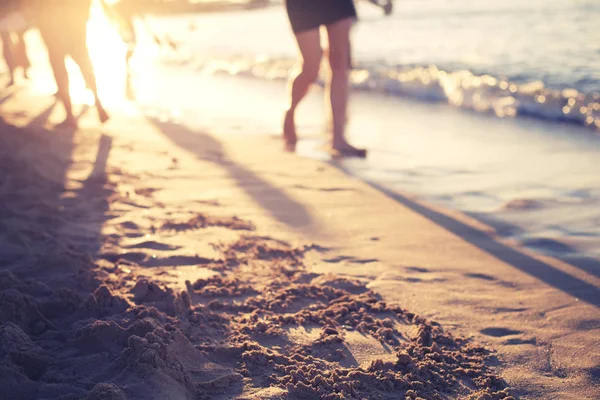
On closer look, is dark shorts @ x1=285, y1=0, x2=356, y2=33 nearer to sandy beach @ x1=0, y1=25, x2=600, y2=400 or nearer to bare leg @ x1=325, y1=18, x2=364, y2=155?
bare leg @ x1=325, y1=18, x2=364, y2=155

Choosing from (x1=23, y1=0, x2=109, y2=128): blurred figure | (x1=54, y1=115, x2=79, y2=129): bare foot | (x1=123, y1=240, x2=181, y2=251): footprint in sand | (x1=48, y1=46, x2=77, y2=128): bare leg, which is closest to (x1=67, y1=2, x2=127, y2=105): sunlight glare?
(x1=23, y1=0, x2=109, y2=128): blurred figure

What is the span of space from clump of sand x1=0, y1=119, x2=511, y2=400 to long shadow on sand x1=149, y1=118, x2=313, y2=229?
18.3 inches

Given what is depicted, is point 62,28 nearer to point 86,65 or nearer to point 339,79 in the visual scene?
point 86,65

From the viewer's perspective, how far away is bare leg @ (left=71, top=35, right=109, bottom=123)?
5527 mm

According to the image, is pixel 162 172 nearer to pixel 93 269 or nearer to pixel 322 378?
pixel 93 269

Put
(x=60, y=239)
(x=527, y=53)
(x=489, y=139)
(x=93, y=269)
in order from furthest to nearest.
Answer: (x=527, y=53), (x=489, y=139), (x=60, y=239), (x=93, y=269)

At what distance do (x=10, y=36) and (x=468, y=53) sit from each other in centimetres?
721

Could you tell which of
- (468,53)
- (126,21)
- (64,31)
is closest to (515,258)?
(64,31)

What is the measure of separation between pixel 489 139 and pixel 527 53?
5389 millimetres

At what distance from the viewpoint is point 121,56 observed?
37.3ft

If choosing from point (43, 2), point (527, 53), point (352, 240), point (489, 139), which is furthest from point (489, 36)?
point (352, 240)

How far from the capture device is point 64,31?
550cm

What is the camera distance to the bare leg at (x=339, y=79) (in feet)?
16.2

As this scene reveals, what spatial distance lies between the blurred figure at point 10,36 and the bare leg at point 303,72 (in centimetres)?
234
